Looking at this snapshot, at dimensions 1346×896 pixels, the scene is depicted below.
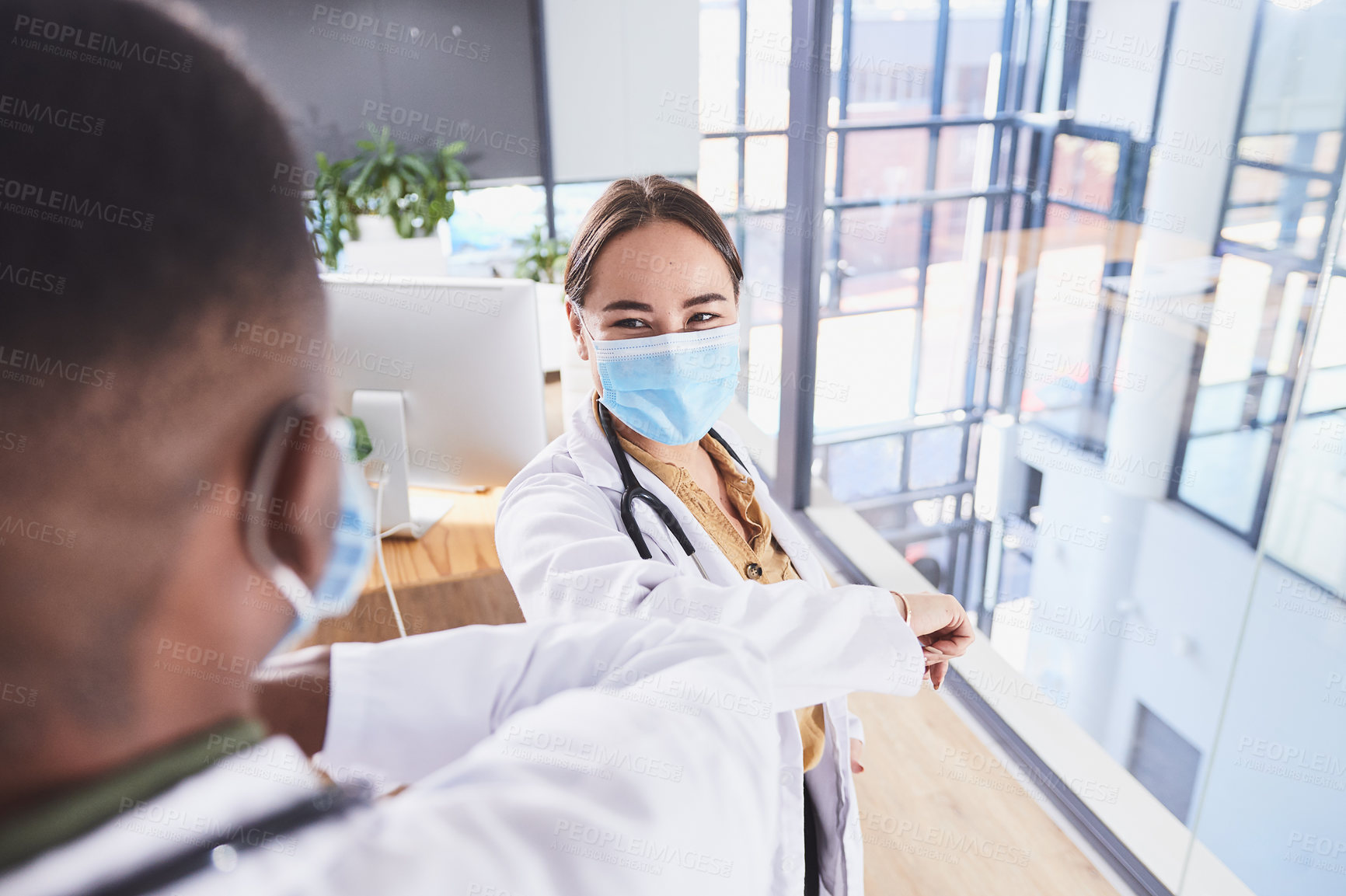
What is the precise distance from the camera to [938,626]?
1.07 m

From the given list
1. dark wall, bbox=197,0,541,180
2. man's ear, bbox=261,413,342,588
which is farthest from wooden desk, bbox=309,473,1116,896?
dark wall, bbox=197,0,541,180

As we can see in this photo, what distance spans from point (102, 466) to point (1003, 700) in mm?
2431

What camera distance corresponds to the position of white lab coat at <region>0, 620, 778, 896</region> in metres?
0.22

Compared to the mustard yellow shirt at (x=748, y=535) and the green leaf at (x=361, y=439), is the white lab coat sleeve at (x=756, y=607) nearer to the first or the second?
the mustard yellow shirt at (x=748, y=535)

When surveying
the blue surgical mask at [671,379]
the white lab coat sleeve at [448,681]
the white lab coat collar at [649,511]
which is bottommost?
the white lab coat collar at [649,511]

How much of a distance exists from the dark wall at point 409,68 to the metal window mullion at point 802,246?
2.87 m

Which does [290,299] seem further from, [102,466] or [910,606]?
[910,606]

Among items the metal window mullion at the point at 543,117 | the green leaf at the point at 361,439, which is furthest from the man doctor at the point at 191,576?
the metal window mullion at the point at 543,117

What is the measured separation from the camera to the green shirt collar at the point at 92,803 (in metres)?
0.21

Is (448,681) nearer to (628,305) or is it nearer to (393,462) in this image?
(628,305)

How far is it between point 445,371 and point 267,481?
1.62 meters

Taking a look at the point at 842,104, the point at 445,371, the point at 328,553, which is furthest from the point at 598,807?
the point at 842,104

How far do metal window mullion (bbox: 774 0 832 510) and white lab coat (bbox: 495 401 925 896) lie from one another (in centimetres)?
172

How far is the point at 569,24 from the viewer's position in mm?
4871
